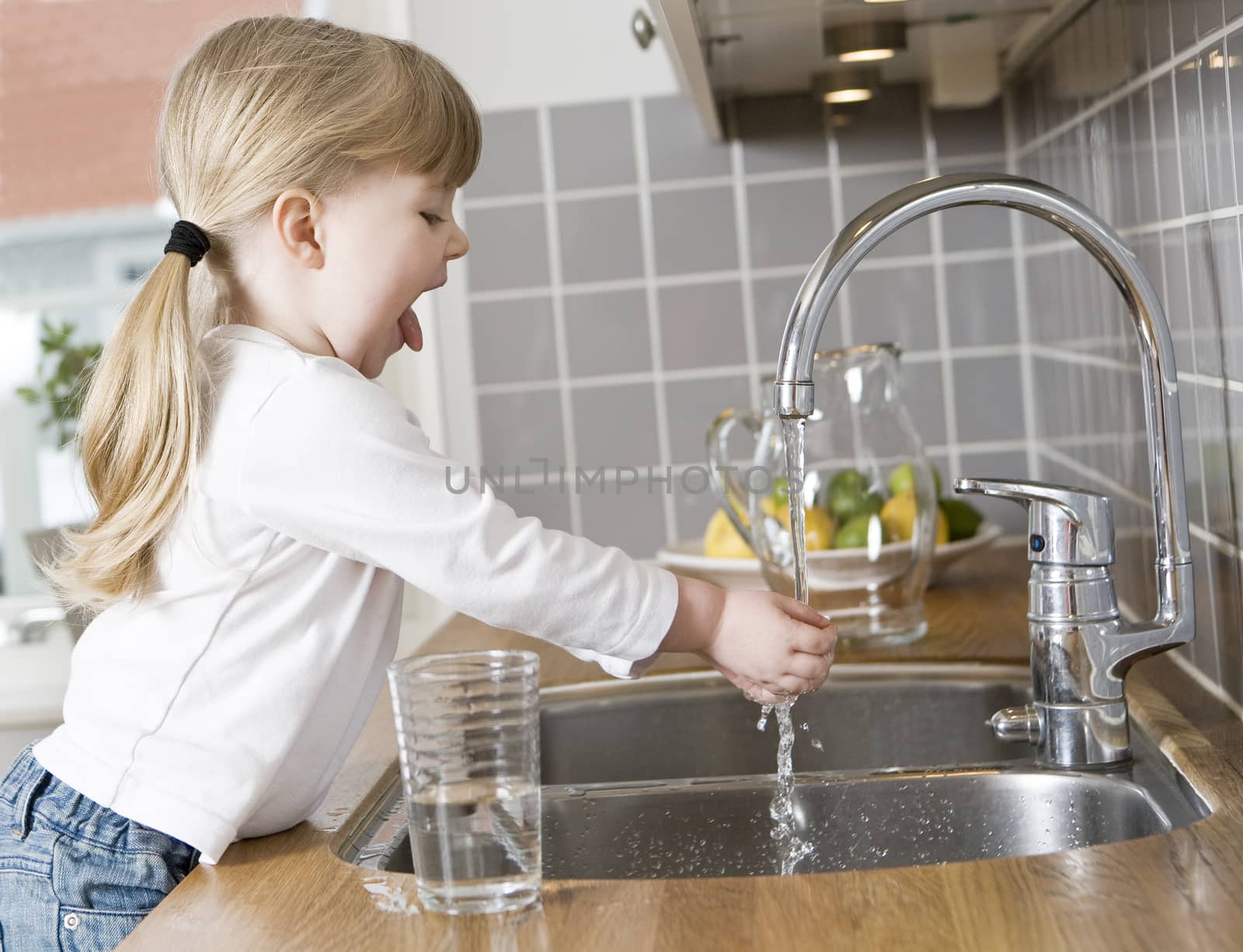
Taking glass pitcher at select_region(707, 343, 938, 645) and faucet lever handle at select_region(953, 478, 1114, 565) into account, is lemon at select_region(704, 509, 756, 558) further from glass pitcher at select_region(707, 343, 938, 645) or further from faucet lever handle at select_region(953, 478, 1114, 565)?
faucet lever handle at select_region(953, 478, 1114, 565)

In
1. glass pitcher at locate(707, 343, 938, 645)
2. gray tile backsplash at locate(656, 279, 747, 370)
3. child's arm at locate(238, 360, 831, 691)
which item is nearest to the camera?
child's arm at locate(238, 360, 831, 691)

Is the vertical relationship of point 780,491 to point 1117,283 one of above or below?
below

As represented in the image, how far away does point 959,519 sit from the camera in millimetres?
1479

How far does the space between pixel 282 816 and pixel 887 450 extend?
653mm

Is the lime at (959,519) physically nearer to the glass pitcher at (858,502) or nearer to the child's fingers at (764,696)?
the glass pitcher at (858,502)

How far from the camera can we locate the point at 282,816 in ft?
2.69

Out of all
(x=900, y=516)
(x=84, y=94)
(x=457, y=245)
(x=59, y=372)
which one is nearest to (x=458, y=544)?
(x=457, y=245)

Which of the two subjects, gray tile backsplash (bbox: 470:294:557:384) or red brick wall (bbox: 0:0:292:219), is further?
red brick wall (bbox: 0:0:292:219)

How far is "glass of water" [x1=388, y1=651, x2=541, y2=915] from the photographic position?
63cm

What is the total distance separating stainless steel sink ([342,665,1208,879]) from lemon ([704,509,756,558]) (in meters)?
0.28

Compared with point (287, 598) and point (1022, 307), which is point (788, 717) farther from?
point (1022, 307)

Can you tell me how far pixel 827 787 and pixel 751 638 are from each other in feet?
0.47

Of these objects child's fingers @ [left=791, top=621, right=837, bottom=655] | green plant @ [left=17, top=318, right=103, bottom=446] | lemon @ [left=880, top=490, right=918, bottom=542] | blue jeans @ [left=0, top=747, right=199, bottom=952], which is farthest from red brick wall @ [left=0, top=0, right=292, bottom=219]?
child's fingers @ [left=791, top=621, right=837, bottom=655]

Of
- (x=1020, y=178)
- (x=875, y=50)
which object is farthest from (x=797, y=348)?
(x=875, y=50)
